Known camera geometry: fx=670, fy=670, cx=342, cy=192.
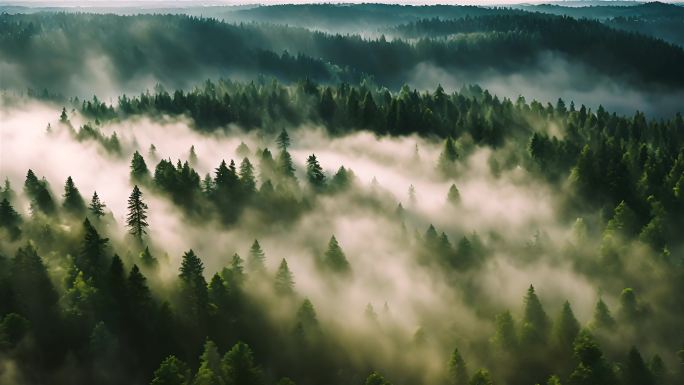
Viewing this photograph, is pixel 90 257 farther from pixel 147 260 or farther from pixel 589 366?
pixel 589 366

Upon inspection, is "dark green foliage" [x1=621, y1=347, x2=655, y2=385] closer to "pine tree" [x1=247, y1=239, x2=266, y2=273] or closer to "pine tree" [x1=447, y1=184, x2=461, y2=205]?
"pine tree" [x1=247, y1=239, x2=266, y2=273]

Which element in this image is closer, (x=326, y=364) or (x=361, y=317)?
(x=326, y=364)

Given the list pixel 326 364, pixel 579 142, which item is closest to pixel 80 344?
pixel 326 364

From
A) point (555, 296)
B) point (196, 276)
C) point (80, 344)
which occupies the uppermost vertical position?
point (196, 276)

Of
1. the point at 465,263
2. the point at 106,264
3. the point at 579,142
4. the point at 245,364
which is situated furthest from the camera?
the point at 579,142

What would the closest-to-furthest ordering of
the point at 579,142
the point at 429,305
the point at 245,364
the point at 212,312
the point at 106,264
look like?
the point at 245,364
the point at 212,312
the point at 106,264
the point at 429,305
the point at 579,142

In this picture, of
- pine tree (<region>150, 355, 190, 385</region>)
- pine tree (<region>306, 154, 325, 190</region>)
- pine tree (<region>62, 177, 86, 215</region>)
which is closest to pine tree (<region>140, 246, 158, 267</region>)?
pine tree (<region>150, 355, 190, 385</region>)

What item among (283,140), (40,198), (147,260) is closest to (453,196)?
(283,140)

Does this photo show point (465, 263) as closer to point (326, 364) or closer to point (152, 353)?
point (326, 364)
